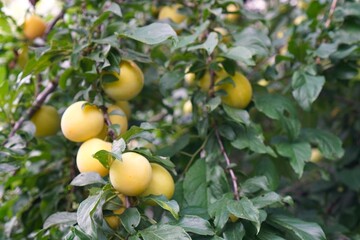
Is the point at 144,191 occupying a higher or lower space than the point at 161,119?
higher

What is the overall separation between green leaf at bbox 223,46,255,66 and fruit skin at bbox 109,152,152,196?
0.33m

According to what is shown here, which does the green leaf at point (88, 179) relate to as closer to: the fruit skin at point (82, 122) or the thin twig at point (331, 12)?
the fruit skin at point (82, 122)

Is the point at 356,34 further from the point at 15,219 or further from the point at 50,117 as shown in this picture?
the point at 15,219

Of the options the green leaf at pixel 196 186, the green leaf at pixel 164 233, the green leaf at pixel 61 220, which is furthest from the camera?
the green leaf at pixel 196 186

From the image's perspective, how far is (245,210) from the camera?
2.44 ft

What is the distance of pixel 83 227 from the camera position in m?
0.66

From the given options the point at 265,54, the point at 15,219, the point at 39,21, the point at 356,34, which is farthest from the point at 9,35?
the point at 356,34

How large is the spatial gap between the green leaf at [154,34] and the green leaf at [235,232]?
344 millimetres

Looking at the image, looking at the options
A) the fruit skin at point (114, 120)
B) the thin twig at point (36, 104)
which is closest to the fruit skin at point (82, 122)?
the fruit skin at point (114, 120)

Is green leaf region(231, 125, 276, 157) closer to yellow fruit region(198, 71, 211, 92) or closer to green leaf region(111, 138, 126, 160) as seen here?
yellow fruit region(198, 71, 211, 92)

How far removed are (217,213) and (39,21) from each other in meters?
0.89

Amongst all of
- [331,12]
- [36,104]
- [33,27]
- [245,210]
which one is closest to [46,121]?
[36,104]

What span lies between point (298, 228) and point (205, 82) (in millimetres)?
408

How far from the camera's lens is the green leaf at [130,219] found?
2.30 feet
